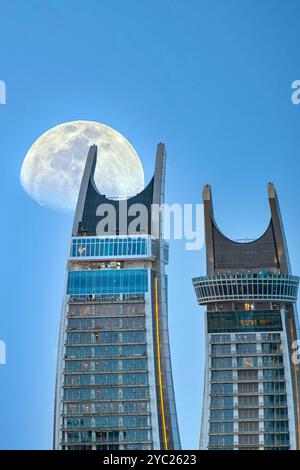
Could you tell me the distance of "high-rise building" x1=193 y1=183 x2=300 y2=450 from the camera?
124188 millimetres

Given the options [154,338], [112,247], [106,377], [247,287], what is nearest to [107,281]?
[112,247]

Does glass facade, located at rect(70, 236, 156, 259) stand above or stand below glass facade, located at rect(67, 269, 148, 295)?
above

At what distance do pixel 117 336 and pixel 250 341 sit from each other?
48.5ft

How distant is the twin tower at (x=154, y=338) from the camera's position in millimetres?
121750

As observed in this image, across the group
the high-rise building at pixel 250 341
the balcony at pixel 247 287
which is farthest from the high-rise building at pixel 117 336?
the high-rise building at pixel 250 341

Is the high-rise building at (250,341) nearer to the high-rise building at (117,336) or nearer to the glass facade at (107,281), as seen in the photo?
the high-rise building at (117,336)

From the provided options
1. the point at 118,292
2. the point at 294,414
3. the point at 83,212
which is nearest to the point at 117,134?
the point at 83,212

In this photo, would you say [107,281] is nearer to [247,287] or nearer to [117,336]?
[117,336]

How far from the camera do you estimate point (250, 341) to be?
12712 cm

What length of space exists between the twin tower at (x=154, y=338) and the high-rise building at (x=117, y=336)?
0.36 ft

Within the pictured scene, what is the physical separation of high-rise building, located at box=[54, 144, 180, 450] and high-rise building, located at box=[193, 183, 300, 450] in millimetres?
5937

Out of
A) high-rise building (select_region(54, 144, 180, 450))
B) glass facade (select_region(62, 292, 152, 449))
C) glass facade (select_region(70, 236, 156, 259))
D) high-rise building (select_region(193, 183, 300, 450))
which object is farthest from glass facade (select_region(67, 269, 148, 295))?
high-rise building (select_region(193, 183, 300, 450))

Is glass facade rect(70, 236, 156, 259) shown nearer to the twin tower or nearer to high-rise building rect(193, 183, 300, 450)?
the twin tower

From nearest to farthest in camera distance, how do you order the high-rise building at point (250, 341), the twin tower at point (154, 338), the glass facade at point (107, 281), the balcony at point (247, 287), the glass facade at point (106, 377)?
the glass facade at point (106, 377)
the twin tower at point (154, 338)
the high-rise building at point (250, 341)
the glass facade at point (107, 281)
the balcony at point (247, 287)
